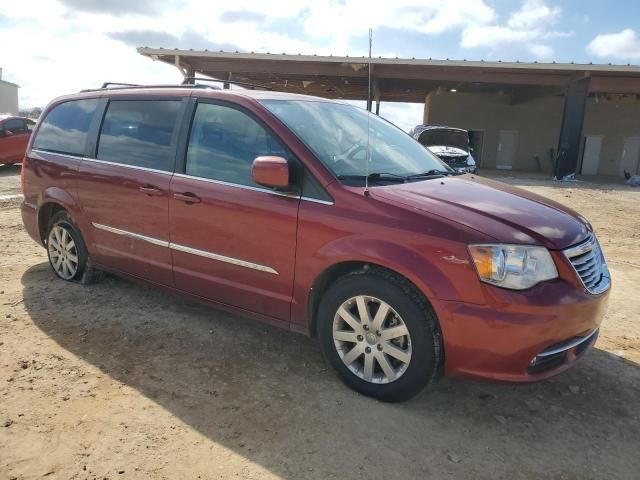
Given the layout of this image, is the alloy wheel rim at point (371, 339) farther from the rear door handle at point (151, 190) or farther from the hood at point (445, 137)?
the hood at point (445, 137)

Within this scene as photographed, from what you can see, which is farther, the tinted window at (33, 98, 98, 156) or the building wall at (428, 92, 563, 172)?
the building wall at (428, 92, 563, 172)

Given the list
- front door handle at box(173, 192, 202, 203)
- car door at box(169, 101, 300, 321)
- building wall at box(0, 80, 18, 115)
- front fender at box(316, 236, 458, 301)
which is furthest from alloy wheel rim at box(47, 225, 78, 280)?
building wall at box(0, 80, 18, 115)

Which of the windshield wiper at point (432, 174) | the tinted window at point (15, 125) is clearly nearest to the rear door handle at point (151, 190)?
the windshield wiper at point (432, 174)

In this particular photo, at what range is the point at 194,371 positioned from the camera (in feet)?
10.4

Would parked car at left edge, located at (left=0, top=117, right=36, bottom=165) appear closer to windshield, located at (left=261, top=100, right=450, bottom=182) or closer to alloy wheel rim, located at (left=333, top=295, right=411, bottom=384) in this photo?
windshield, located at (left=261, top=100, right=450, bottom=182)

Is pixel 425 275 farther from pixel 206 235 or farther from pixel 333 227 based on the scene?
pixel 206 235

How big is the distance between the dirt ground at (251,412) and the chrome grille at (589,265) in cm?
73

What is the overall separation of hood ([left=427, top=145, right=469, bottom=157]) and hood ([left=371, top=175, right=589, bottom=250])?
958 centimetres

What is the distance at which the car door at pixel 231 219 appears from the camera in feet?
10.1

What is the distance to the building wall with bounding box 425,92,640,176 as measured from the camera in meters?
A: 22.5

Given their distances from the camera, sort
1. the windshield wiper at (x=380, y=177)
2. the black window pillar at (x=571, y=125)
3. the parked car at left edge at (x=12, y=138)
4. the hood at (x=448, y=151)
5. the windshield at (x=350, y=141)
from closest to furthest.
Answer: the windshield wiper at (x=380, y=177) → the windshield at (x=350, y=141) → the hood at (x=448, y=151) → the parked car at left edge at (x=12, y=138) → the black window pillar at (x=571, y=125)

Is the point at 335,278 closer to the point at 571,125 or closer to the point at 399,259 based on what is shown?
the point at 399,259

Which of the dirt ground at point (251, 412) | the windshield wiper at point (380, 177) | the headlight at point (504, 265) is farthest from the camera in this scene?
the windshield wiper at point (380, 177)

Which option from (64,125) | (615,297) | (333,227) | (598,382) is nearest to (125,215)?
(64,125)
